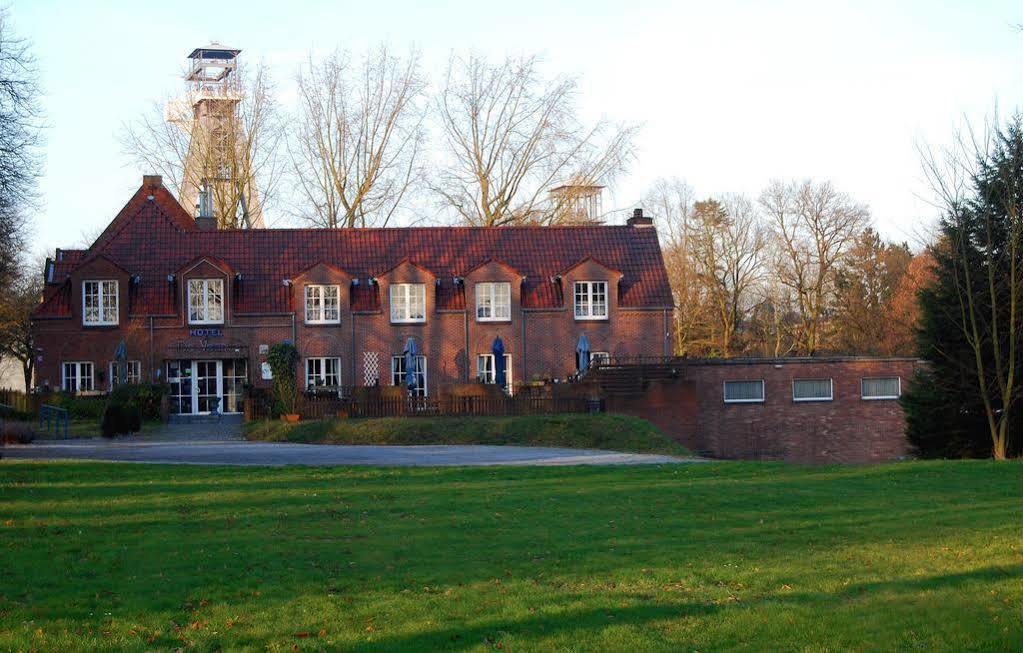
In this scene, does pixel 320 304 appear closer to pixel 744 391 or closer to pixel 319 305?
pixel 319 305

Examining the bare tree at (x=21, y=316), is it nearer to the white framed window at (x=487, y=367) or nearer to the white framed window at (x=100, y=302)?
the white framed window at (x=100, y=302)

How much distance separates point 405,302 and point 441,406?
33.3 ft

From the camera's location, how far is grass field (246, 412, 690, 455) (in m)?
32.3

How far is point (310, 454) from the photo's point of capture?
27281mm

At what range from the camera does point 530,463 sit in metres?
24.4

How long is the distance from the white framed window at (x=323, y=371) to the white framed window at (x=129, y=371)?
6507 millimetres

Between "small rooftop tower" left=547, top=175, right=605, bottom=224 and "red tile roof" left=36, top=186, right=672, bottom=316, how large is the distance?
10.0 metres

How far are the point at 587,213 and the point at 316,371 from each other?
20.6m

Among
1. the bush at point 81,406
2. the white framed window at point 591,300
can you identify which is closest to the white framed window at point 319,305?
the bush at point 81,406

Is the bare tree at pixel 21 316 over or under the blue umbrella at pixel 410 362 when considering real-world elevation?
over

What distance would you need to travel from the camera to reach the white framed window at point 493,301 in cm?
4606

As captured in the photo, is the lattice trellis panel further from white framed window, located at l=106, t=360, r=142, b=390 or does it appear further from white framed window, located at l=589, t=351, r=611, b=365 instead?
white framed window, located at l=106, t=360, r=142, b=390

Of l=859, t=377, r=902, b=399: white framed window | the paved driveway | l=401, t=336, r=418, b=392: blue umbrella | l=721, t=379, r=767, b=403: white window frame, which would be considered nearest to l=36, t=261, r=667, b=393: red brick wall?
l=401, t=336, r=418, b=392: blue umbrella

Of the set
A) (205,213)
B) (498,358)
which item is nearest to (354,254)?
(498,358)
